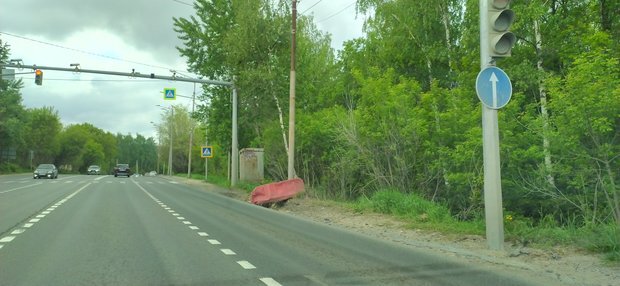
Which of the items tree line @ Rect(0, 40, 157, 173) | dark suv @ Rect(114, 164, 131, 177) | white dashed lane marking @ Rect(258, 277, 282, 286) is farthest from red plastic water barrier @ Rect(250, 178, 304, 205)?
dark suv @ Rect(114, 164, 131, 177)

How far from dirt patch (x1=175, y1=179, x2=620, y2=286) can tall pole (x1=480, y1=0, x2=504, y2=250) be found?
0.30 m

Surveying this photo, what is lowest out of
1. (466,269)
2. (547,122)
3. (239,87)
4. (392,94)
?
(466,269)

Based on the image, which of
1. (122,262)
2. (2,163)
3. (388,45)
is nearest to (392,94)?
(388,45)

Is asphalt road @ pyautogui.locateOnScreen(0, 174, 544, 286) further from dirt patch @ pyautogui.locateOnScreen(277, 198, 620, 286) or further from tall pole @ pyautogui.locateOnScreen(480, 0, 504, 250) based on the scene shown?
tall pole @ pyautogui.locateOnScreen(480, 0, 504, 250)

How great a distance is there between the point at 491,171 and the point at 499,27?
2.55m

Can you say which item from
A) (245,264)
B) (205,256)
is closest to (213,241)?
(205,256)

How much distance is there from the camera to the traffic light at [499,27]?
958 centimetres

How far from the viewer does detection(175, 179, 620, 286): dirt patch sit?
745 centimetres

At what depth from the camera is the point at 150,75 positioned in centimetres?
2619

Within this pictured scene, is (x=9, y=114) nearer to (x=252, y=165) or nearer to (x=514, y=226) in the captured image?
(x=252, y=165)

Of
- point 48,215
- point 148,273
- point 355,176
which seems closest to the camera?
point 148,273

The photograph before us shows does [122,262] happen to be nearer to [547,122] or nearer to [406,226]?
[406,226]

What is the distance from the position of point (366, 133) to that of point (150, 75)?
1254 cm

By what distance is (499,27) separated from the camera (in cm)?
967
